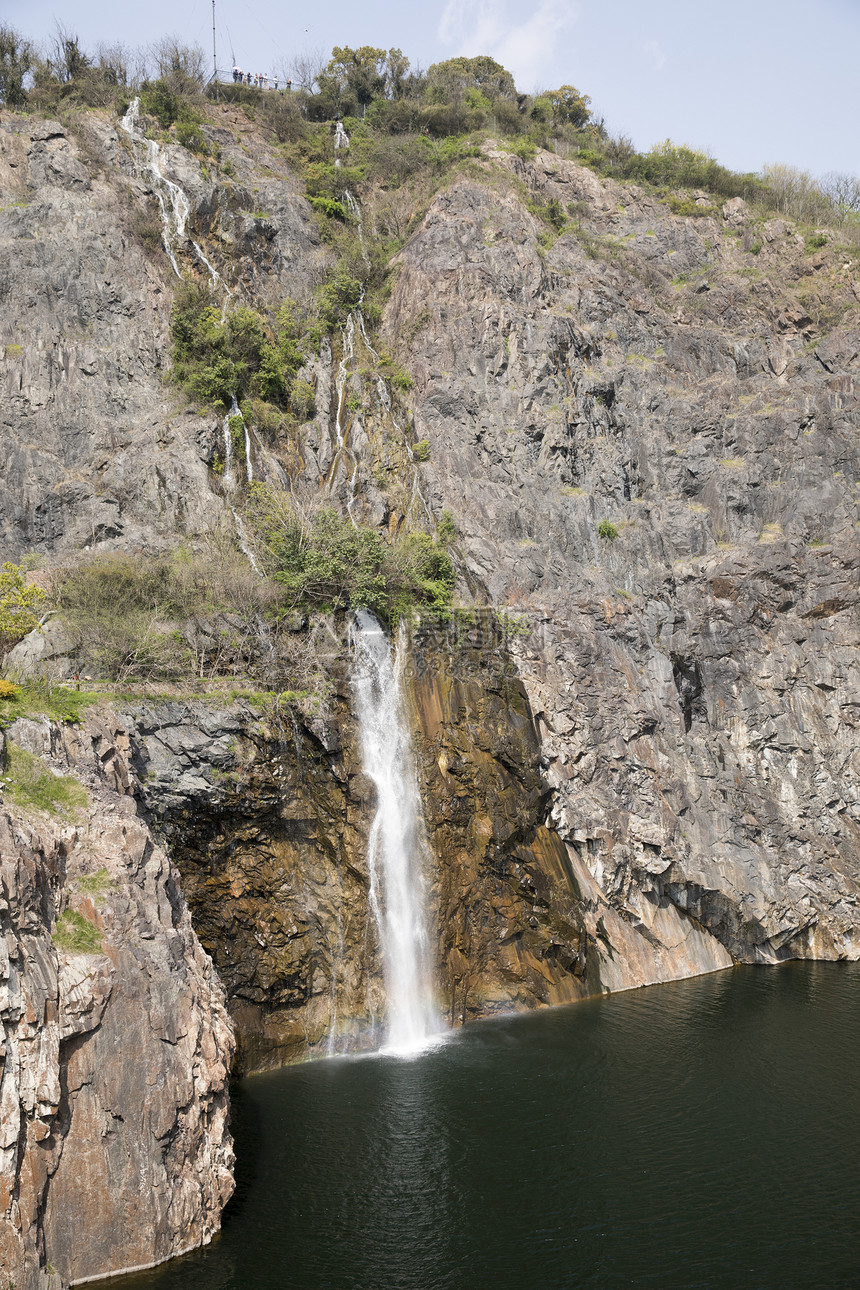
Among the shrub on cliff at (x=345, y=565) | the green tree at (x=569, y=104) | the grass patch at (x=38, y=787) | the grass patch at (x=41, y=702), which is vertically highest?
the green tree at (x=569, y=104)

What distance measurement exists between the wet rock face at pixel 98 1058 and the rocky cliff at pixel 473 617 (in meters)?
0.07

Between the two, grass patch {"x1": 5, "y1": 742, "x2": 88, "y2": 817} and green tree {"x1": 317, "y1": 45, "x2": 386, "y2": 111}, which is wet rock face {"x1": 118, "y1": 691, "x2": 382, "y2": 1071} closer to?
grass patch {"x1": 5, "y1": 742, "x2": 88, "y2": 817}

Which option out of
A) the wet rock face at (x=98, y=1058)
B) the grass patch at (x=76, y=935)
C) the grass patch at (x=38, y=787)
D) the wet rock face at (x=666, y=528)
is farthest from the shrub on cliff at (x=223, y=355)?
the grass patch at (x=76, y=935)

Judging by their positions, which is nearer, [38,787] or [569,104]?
[38,787]

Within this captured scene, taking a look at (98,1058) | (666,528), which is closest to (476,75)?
(666,528)

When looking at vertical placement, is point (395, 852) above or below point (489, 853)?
above

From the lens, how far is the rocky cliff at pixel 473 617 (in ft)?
52.3

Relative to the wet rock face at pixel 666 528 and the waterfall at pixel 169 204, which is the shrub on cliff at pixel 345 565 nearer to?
the wet rock face at pixel 666 528

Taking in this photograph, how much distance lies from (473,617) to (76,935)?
18716 millimetres

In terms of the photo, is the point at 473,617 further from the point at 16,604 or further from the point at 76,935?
the point at 76,935

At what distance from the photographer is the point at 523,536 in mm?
34562

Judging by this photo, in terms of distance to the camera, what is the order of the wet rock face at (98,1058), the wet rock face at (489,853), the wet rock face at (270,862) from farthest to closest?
the wet rock face at (489,853), the wet rock face at (270,862), the wet rock face at (98,1058)

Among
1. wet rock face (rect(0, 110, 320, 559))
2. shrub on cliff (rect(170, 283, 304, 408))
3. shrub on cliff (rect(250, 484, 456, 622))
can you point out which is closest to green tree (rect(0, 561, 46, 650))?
wet rock face (rect(0, 110, 320, 559))

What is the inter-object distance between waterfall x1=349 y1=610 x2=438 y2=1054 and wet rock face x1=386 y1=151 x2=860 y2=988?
5.55 metres
